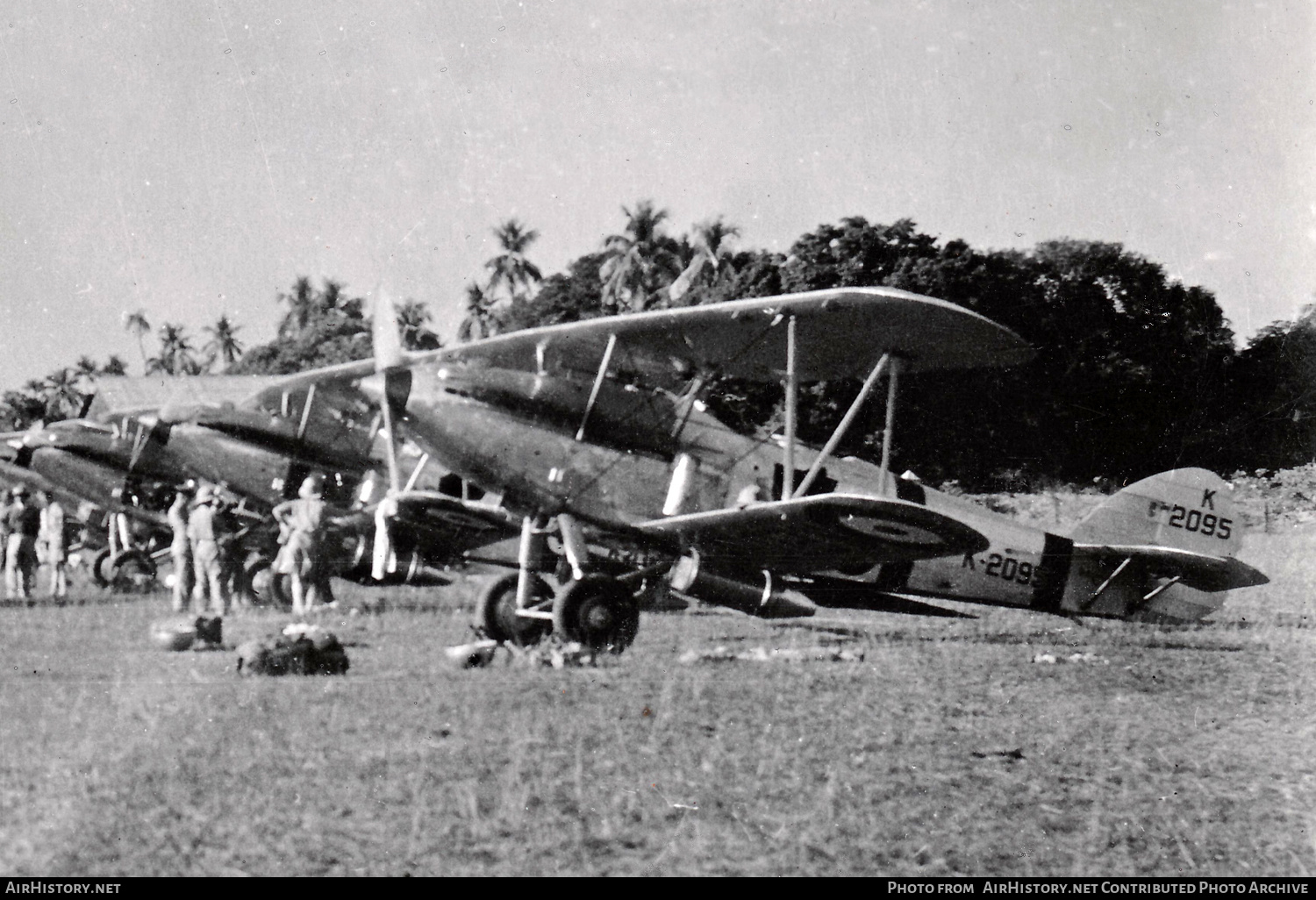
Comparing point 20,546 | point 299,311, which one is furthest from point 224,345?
point 20,546

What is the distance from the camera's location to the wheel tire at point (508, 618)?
28.2ft

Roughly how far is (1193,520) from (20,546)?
13261 mm

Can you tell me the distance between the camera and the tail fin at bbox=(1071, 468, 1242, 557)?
9.89m

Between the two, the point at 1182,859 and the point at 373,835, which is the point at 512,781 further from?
the point at 1182,859

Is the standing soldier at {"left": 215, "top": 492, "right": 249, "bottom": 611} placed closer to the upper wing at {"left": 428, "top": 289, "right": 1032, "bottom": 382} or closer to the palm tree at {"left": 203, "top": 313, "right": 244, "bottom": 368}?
the upper wing at {"left": 428, "top": 289, "right": 1032, "bottom": 382}

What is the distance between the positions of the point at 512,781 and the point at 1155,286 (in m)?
24.8

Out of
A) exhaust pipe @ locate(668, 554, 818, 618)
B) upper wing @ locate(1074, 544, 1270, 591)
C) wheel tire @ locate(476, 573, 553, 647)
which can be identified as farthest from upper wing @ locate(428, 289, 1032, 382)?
upper wing @ locate(1074, 544, 1270, 591)

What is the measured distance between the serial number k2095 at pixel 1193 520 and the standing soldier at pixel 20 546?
1249 centimetres

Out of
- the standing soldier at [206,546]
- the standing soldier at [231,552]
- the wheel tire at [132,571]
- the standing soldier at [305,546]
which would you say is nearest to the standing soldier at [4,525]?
the wheel tire at [132,571]

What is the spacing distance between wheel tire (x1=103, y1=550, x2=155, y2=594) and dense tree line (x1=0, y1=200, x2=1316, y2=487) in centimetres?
610

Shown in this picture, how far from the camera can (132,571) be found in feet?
53.3

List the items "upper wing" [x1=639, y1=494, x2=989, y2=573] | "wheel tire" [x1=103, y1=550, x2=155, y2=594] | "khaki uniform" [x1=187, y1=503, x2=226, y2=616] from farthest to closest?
1. "wheel tire" [x1=103, y1=550, x2=155, y2=594]
2. "khaki uniform" [x1=187, y1=503, x2=226, y2=616]
3. "upper wing" [x1=639, y1=494, x2=989, y2=573]

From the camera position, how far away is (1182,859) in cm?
354

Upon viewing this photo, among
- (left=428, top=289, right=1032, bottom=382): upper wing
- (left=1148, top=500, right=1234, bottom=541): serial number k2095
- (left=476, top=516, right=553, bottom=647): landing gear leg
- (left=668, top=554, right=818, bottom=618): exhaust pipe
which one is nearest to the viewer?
(left=428, top=289, right=1032, bottom=382): upper wing
